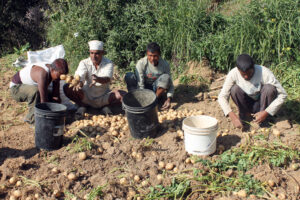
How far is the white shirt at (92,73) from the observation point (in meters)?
5.00

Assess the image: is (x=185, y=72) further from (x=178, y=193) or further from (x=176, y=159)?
(x=178, y=193)

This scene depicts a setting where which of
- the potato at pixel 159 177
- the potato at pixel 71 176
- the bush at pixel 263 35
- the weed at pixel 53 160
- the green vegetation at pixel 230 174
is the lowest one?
the weed at pixel 53 160

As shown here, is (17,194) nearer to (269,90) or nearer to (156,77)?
(156,77)

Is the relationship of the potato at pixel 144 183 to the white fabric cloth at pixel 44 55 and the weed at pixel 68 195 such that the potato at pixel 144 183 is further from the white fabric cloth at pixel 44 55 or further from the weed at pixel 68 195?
the white fabric cloth at pixel 44 55

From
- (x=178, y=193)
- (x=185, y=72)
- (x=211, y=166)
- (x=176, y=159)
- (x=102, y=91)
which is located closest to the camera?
(x=178, y=193)

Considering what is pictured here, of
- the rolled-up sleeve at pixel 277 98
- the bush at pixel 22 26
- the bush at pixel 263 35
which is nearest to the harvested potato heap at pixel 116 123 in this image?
the rolled-up sleeve at pixel 277 98

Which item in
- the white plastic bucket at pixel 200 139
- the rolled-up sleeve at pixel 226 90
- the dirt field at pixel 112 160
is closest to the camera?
the dirt field at pixel 112 160

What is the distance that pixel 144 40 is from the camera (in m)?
6.69

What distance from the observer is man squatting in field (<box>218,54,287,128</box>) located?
13.4 feet

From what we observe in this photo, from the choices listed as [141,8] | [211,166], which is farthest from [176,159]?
[141,8]

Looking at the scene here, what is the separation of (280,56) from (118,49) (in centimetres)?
331

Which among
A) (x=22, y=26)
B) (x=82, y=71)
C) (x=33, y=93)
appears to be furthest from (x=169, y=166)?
(x=22, y=26)

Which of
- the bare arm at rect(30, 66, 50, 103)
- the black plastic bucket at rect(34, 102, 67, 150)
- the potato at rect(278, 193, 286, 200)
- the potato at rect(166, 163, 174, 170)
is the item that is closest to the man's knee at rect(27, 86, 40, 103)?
the bare arm at rect(30, 66, 50, 103)

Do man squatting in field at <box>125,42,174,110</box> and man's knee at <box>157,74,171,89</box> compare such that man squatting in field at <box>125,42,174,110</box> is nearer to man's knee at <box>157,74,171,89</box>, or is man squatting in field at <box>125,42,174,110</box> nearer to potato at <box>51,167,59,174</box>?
man's knee at <box>157,74,171,89</box>
